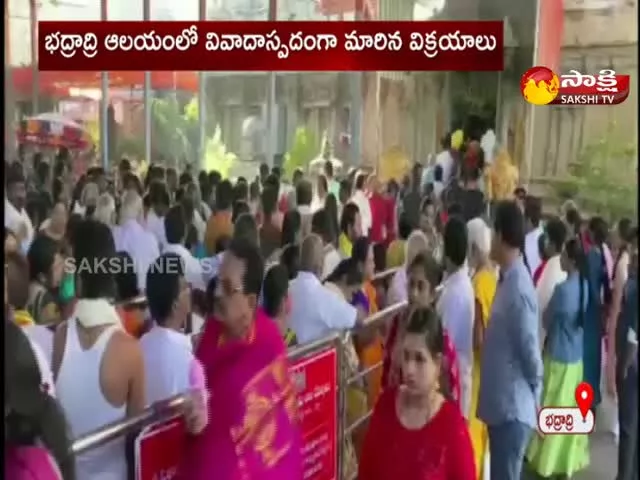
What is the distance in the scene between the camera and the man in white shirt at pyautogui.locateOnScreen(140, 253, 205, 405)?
47.7 inches

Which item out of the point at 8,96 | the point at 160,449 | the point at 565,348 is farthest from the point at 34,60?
the point at 565,348

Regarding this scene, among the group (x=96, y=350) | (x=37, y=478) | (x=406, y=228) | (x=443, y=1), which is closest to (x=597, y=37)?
(x=443, y=1)

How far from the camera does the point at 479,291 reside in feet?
4.06

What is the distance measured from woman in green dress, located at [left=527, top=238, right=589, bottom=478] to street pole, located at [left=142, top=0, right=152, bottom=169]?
0.53 meters

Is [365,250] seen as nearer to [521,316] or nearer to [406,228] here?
[406,228]

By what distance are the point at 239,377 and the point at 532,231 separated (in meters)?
0.40

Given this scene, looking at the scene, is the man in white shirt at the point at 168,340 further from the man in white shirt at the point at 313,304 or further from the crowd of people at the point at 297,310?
the man in white shirt at the point at 313,304

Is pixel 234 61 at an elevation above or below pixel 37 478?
above

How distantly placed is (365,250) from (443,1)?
318mm

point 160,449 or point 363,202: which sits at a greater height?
point 363,202

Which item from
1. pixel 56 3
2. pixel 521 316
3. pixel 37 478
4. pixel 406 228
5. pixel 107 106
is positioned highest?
pixel 56 3

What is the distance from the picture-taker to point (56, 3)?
121cm

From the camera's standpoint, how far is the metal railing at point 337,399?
1195 mm

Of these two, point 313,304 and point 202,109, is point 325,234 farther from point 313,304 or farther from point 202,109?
point 202,109
